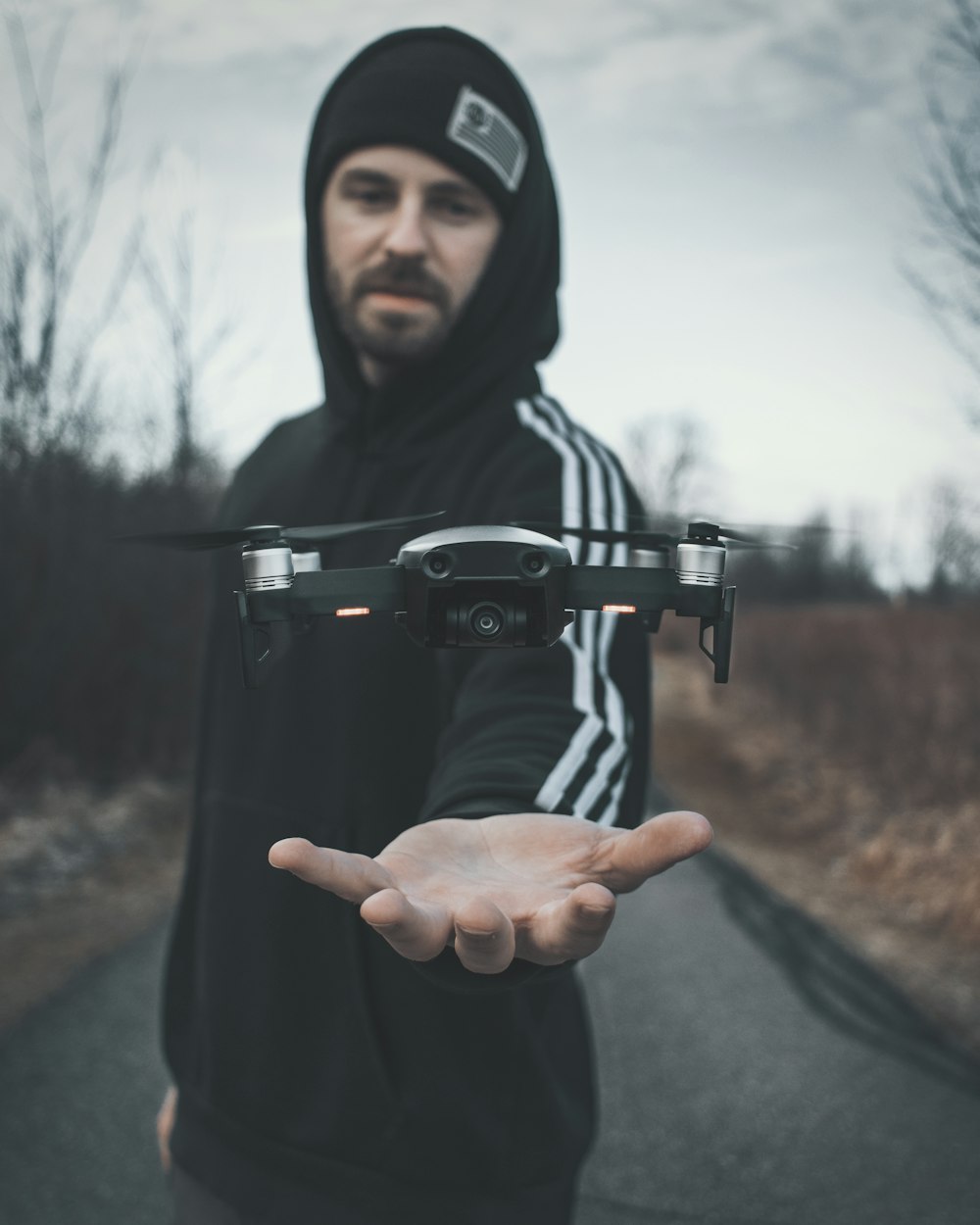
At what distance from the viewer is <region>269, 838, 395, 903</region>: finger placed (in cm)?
80

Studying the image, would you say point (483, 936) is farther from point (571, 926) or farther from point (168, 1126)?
point (168, 1126)

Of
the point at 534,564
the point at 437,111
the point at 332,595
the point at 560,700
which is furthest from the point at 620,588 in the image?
the point at 437,111

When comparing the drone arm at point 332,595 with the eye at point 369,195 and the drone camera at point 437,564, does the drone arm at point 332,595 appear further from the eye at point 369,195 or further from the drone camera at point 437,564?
the eye at point 369,195

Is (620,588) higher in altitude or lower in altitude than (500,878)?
higher

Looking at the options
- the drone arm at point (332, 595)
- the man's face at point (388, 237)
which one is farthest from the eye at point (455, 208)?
the drone arm at point (332, 595)

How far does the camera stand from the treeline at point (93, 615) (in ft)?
27.6

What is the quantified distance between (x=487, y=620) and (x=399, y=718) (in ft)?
3.12

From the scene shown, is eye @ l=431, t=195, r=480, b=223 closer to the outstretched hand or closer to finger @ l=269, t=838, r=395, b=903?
the outstretched hand

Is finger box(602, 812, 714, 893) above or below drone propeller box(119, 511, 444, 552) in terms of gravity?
below

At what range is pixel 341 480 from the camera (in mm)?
1912

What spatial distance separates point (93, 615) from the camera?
360 inches

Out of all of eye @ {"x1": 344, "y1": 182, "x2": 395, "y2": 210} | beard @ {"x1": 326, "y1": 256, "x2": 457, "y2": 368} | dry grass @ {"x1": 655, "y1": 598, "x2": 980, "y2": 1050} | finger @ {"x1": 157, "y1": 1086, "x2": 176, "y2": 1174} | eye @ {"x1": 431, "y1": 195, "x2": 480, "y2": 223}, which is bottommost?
dry grass @ {"x1": 655, "y1": 598, "x2": 980, "y2": 1050}

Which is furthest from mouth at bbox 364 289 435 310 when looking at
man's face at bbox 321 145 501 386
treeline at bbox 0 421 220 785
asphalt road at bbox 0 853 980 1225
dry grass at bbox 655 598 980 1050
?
treeline at bbox 0 421 220 785

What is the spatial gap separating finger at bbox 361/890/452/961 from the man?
0.34m
